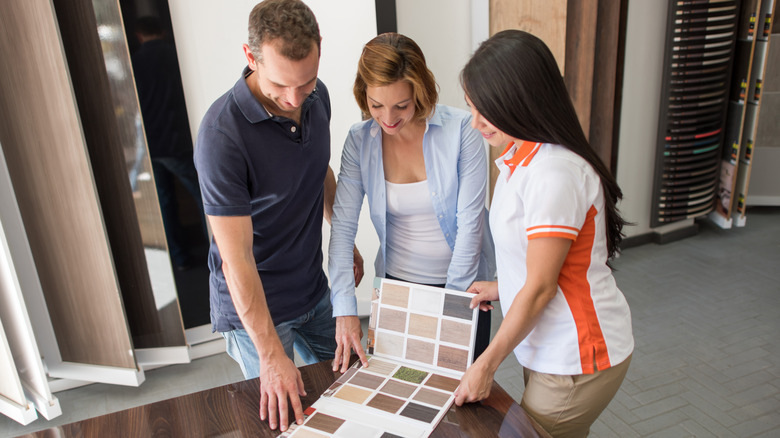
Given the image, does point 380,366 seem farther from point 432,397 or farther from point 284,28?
point 284,28

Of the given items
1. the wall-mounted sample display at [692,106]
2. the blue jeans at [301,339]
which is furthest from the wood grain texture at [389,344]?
the wall-mounted sample display at [692,106]

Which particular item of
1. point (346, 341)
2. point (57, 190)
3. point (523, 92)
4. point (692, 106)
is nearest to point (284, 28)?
point (523, 92)

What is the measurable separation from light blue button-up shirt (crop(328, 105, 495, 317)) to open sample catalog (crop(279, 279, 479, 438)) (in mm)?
185

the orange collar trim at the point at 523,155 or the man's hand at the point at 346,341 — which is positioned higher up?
the orange collar trim at the point at 523,155

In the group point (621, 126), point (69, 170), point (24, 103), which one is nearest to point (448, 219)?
point (69, 170)

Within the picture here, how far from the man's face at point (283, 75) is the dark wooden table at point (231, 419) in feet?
2.50

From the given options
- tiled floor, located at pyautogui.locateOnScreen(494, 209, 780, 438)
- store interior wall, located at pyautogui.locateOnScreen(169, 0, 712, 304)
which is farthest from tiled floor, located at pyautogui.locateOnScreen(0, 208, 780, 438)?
store interior wall, located at pyautogui.locateOnScreen(169, 0, 712, 304)

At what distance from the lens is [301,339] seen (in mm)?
1963

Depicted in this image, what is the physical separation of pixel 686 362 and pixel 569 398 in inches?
81.5

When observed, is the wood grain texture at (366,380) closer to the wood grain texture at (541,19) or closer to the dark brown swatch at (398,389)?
the dark brown swatch at (398,389)

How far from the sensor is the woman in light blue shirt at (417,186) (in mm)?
1771

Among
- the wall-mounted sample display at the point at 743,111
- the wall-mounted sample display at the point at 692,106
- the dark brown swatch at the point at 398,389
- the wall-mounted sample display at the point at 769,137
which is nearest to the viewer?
the dark brown swatch at the point at 398,389

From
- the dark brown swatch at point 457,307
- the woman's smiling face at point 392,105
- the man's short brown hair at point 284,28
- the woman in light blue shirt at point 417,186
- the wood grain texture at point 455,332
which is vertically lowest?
the wood grain texture at point 455,332

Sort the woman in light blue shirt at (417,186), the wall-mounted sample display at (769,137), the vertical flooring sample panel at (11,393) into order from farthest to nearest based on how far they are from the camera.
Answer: the wall-mounted sample display at (769,137), the vertical flooring sample panel at (11,393), the woman in light blue shirt at (417,186)
